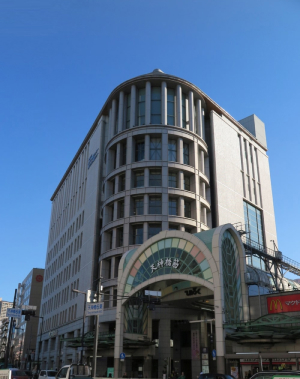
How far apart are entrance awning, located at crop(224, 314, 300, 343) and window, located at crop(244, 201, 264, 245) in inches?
1640

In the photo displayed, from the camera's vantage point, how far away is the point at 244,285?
32.6 metres

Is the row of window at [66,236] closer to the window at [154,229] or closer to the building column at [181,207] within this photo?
the window at [154,229]

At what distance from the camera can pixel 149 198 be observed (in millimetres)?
55969

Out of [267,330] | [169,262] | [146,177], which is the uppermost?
[146,177]

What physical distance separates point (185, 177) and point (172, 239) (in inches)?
1037

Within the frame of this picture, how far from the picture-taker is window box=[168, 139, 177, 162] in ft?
190

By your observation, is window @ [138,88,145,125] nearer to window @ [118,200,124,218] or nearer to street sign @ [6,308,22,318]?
window @ [118,200,124,218]

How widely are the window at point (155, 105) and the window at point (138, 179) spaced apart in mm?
8500

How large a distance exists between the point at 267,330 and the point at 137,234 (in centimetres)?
3007

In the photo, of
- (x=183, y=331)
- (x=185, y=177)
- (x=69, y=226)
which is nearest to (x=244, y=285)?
(x=183, y=331)

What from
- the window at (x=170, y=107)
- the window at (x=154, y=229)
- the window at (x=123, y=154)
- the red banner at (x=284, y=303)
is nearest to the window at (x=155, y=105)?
the window at (x=170, y=107)

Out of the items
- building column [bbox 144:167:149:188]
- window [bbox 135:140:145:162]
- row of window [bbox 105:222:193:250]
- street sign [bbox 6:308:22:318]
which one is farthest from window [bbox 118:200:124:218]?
street sign [bbox 6:308:22:318]

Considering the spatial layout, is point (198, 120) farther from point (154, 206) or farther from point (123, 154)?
point (154, 206)

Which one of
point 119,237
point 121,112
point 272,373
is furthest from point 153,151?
point 272,373
